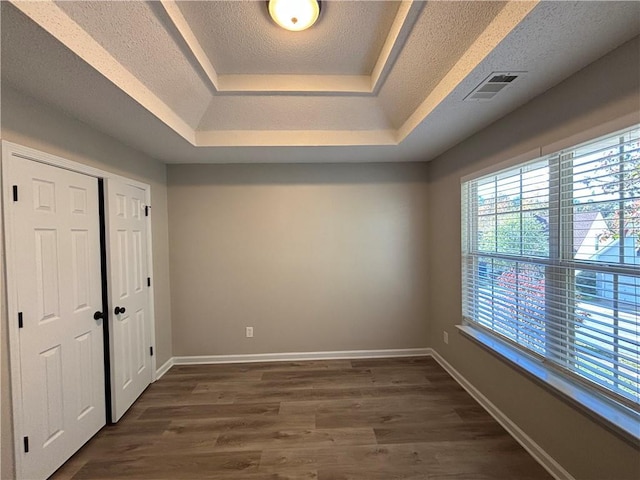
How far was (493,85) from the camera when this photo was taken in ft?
5.46

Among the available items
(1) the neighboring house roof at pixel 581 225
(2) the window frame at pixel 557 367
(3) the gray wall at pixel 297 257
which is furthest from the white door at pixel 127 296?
(1) the neighboring house roof at pixel 581 225

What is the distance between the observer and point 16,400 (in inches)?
61.1

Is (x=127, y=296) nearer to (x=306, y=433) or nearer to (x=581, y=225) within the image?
(x=306, y=433)

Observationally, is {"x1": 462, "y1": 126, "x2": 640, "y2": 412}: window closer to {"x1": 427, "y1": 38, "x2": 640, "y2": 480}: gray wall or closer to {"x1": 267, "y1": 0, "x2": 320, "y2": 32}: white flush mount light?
{"x1": 427, "y1": 38, "x2": 640, "y2": 480}: gray wall

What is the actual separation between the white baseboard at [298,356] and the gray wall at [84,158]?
340 mm

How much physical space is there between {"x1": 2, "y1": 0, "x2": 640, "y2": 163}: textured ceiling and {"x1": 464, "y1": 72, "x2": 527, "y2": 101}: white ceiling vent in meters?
0.05

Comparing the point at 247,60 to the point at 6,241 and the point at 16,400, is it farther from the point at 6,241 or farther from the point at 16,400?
the point at 16,400

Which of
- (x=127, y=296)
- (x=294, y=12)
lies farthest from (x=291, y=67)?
(x=127, y=296)

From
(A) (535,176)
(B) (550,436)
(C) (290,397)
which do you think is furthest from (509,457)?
(A) (535,176)

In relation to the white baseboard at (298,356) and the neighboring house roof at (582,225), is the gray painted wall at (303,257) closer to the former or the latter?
the white baseboard at (298,356)

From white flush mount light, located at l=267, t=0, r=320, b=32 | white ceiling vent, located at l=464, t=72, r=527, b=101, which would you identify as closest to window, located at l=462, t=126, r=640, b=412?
white ceiling vent, located at l=464, t=72, r=527, b=101

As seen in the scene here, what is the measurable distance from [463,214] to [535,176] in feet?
2.75

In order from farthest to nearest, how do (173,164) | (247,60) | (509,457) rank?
(173,164) → (247,60) → (509,457)

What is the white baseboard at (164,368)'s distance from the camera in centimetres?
303
